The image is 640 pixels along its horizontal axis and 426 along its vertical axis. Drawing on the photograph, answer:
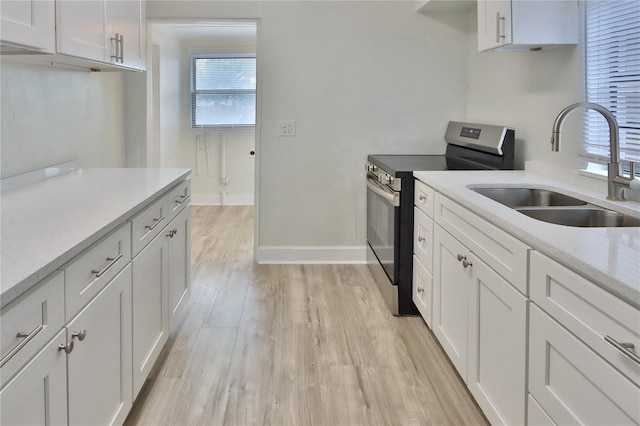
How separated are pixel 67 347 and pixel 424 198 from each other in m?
1.95

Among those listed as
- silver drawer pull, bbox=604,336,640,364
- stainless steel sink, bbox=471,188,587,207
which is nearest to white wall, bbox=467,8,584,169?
stainless steel sink, bbox=471,188,587,207

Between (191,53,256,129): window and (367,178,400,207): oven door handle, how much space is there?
342 cm

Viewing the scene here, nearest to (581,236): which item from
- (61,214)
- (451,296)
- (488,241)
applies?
(488,241)

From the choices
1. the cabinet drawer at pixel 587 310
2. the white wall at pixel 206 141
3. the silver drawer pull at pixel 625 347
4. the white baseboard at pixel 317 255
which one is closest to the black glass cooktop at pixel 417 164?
the white baseboard at pixel 317 255

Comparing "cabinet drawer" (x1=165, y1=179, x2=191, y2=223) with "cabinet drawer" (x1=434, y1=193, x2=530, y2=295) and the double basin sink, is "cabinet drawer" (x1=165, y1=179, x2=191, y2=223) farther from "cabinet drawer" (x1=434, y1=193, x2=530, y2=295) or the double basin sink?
the double basin sink

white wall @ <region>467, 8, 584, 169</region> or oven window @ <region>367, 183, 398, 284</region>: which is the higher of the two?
white wall @ <region>467, 8, 584, 169</region>

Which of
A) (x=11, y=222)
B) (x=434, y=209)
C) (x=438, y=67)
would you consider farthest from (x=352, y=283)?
(x=11, y=222)

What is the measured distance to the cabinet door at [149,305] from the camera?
196 centimetres

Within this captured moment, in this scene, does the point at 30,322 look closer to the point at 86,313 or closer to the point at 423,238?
the point at 86,313

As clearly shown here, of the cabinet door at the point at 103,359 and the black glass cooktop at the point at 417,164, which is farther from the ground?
the black glass cooktop at the point at 417,164

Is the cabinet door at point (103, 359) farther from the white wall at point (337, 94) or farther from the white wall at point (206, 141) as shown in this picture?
the white wall at point (206, 141)

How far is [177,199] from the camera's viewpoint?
8.71 ft

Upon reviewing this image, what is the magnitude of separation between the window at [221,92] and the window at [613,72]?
5.08 metres

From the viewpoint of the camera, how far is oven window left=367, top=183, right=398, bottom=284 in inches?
126
